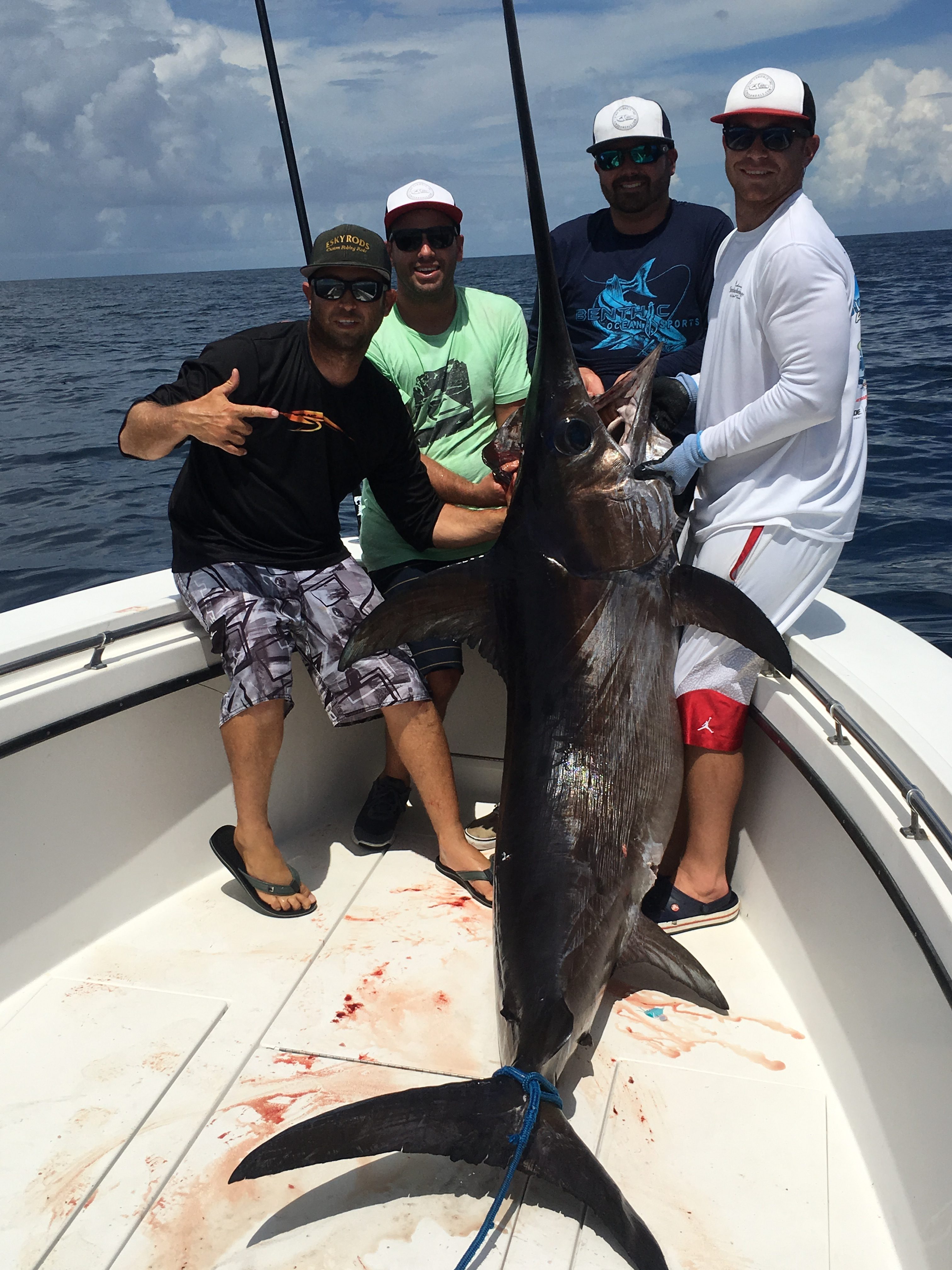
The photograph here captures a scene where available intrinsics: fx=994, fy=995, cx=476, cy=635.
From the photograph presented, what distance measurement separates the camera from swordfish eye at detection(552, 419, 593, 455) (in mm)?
2385

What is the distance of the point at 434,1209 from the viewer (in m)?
1.87

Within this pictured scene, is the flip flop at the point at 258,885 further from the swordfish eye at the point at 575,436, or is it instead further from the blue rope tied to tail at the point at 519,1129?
the swordfish eye at the point at 575,436

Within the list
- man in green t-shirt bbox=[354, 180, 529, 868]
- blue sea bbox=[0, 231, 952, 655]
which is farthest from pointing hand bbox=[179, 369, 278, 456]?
blue sea bbox=[0, 231, 952, 655]

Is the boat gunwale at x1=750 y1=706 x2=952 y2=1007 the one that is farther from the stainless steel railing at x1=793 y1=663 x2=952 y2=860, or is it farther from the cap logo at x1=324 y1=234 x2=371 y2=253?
the cap logo at x1=324 y1=234 x2=371 y2=253

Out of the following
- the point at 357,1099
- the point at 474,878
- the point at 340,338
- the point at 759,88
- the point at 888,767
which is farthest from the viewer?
the point at 474,878

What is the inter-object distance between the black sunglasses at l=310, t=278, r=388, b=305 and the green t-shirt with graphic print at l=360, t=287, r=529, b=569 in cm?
46

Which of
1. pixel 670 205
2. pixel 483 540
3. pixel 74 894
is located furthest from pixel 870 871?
pixel 670 205

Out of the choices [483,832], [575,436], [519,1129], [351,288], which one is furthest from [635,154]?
[519,1129]

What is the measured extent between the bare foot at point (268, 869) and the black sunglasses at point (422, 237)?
1839mm

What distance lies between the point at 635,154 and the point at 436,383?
35.8 inches

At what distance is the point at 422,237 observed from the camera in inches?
122

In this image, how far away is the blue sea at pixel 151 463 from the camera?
766 cm

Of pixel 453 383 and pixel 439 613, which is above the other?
pixel 453 383

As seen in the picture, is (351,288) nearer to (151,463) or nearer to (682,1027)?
(682,1027)
